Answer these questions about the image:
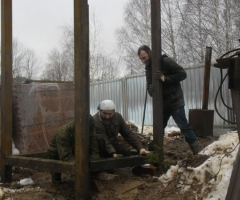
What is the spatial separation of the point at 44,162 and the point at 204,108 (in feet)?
16.1

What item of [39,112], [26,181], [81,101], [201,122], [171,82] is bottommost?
[26,181]

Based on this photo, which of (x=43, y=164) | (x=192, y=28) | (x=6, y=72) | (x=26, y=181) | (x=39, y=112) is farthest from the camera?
(x=192, y=28)

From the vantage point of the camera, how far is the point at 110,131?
17.6 ft

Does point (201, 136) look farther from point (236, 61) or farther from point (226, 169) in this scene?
point (236, 61)

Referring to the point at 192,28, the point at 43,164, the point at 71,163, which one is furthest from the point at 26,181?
the point at 192,28

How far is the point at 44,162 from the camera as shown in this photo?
4.77 m

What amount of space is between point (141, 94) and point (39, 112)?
18.6 feet

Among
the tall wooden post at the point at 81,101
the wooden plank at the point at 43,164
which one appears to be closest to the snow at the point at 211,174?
the tall wooden post at the point at 81,101

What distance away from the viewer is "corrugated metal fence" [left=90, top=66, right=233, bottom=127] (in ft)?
32.4

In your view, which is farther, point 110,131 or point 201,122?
point 201,122

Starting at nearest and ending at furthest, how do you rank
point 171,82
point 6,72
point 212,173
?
point 212,173 < point 171,82 < point 6,72

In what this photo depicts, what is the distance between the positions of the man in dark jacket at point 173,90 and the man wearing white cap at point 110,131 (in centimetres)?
62

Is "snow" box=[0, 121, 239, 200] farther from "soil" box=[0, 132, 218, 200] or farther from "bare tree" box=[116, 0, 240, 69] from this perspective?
"bare tree" box=[116, 0, 240, 69]

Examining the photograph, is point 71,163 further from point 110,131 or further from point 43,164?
point 110,131
